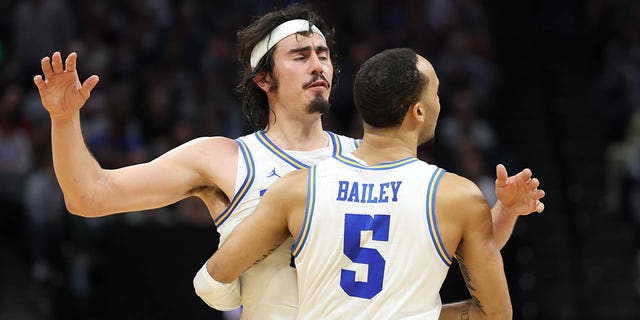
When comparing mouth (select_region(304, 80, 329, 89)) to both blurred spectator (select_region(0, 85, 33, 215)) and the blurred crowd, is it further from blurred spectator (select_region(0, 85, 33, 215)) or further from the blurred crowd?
the blurred crowd

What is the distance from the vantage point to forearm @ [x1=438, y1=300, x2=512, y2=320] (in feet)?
12.0

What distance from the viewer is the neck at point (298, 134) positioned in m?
4.51

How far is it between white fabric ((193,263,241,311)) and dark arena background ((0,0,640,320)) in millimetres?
4369

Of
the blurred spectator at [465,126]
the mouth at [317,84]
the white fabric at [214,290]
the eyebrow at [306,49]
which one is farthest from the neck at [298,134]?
the blurred spectator at [465,126]

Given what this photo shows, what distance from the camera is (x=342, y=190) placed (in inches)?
141

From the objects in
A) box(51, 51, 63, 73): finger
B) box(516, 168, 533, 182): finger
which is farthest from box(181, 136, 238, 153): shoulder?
box(516, 168, 533, 182): finger

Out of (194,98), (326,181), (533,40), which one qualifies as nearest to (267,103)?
(326,181)

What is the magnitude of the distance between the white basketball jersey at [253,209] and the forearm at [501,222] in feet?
2.84

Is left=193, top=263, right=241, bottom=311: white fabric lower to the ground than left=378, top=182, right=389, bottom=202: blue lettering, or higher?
lower

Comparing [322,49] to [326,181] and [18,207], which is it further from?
[18,207]

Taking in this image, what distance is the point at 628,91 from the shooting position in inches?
471

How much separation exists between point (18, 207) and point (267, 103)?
568 centimetres

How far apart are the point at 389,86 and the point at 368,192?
0.41 metres

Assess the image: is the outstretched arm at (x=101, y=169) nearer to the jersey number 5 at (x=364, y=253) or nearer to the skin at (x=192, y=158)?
the skin at (x=192, y=158)
